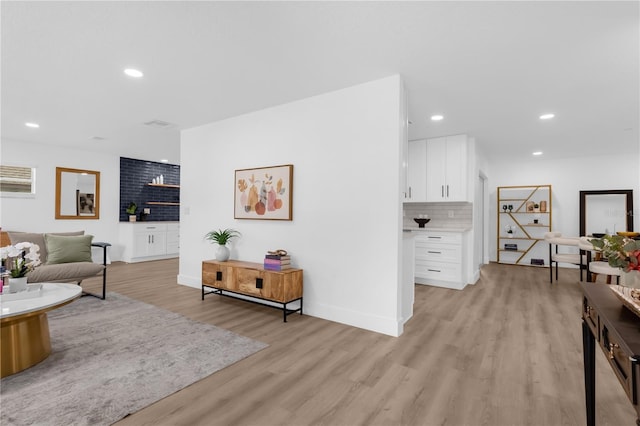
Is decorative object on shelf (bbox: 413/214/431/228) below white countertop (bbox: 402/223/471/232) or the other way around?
the other way around

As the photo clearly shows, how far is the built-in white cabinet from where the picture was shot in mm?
7324

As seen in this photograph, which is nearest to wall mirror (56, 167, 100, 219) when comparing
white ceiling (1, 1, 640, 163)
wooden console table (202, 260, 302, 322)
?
white ceiling (1, 1, 640, 163)

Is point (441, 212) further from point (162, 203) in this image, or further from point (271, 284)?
point (162, 203)

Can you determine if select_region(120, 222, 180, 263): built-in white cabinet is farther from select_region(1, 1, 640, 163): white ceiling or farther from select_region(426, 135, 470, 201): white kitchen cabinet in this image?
select_region(426, 135, 470, 201): white kitchen cabinet

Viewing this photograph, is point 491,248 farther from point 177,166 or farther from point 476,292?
point 177,166

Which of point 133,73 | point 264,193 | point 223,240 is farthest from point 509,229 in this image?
point 133,73

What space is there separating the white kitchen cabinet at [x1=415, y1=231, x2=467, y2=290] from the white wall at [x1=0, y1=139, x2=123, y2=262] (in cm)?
671

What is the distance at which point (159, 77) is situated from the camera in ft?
10.5

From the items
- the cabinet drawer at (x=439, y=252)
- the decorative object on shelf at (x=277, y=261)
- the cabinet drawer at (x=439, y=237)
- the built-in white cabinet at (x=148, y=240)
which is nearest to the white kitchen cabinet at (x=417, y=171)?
the cabinet drawer at (x=439, y=237)

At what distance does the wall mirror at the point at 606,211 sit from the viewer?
6727 millimetres

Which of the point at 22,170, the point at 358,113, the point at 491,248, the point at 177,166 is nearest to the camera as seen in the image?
the point at 358,113

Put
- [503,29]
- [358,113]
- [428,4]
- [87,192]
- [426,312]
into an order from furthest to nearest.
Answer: [87,192] → [426,312] → [358,113] → [503,29] → [428,4]

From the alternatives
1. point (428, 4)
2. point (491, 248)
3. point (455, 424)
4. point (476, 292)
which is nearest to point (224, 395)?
point (455, 424)

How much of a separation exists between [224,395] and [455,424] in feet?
4.57
